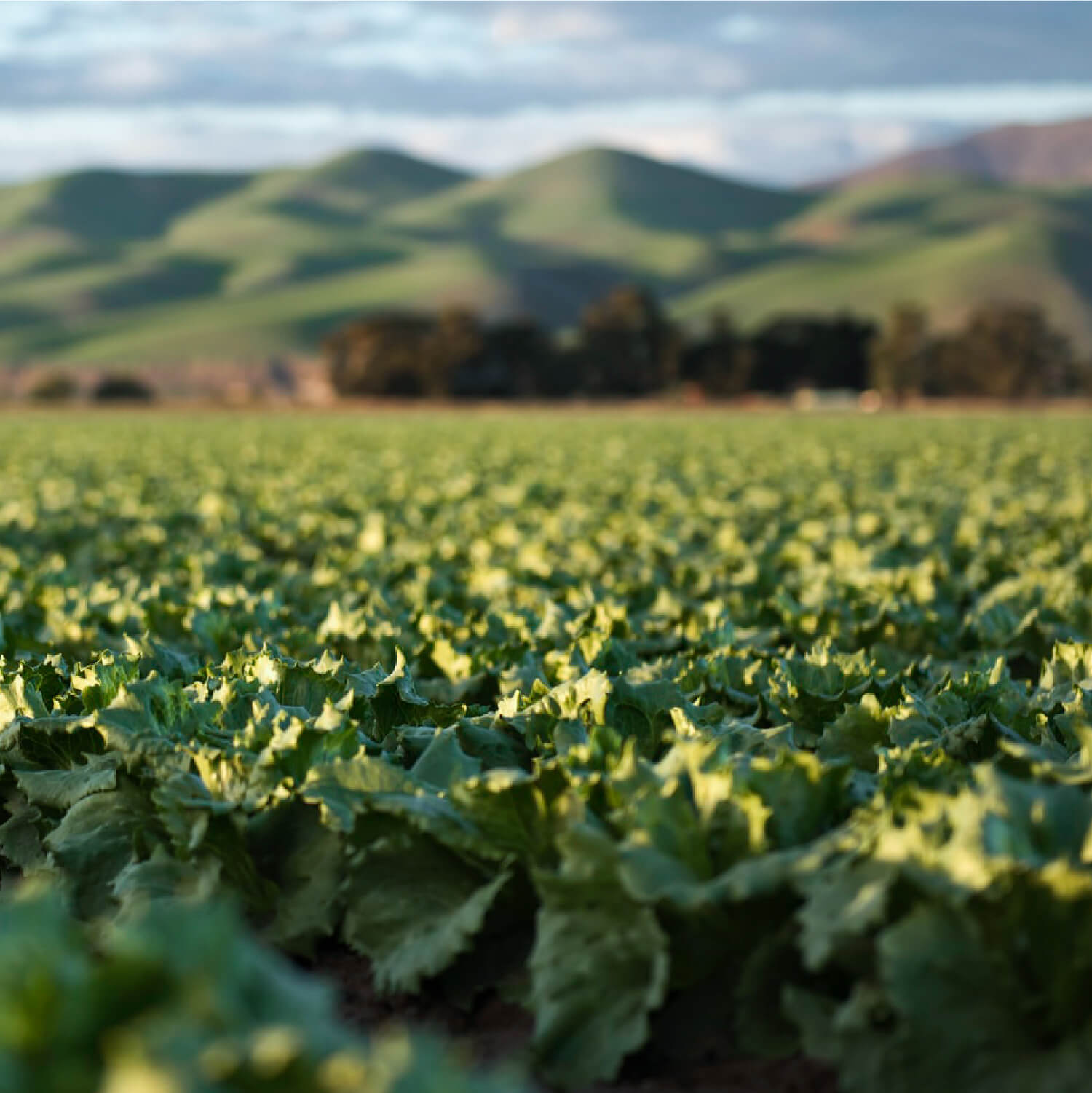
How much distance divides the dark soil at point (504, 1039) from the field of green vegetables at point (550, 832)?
3 centimetres

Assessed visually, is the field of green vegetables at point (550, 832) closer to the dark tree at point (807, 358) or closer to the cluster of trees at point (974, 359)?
the dark tree at point (807, 358)

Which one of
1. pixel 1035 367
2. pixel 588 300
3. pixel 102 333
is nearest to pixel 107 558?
pixel 1035 367

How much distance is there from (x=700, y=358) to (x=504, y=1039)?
92.7 meters

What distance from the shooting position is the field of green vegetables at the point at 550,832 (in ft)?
6.95

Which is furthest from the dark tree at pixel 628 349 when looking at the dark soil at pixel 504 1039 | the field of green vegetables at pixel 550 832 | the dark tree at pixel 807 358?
the dark soil at pixel 504 1039

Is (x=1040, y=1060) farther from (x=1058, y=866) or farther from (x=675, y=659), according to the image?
(x=675, y=659)

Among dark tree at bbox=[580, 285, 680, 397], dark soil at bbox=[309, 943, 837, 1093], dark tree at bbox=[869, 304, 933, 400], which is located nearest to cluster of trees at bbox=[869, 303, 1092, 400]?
dark tree at bbox=[869, 304, 933, 400]

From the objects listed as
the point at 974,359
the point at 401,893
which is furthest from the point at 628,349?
the point at 401,893

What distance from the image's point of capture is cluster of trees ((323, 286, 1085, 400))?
303ft

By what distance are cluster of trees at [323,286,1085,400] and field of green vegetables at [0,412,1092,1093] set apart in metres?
84.5

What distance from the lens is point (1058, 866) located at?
2906mm

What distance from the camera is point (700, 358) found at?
94875mm

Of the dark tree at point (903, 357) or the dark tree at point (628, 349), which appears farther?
the dark tree at point (628, 349)

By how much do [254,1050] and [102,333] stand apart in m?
177
